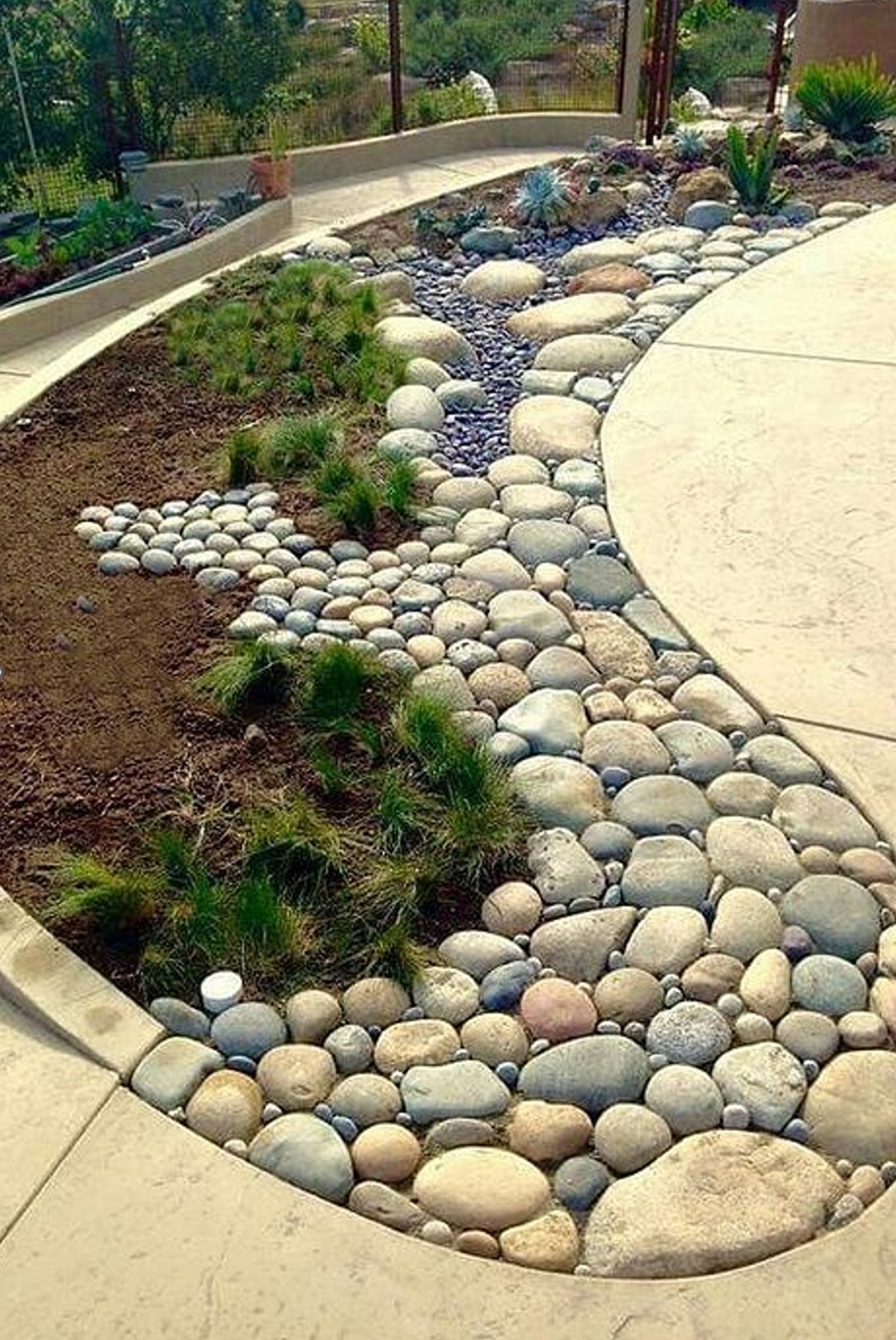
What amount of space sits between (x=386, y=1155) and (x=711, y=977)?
0.74 m

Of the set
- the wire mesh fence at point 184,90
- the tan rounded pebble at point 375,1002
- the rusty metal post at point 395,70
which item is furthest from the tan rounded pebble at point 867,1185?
the rusty metal post at point 395,70

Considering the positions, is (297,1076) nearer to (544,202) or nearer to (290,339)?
(290,339)

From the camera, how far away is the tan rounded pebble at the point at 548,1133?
2.27 meters

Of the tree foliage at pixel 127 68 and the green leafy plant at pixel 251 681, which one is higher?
the tree foliage at pixel 127 68

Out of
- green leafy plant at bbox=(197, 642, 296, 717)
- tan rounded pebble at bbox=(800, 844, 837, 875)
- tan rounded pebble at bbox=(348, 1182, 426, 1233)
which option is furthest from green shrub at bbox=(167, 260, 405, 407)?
tan rounded pebble at bbox=(348, 1182, 426, 1233)

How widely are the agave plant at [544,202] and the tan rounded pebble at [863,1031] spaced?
5.69 metres

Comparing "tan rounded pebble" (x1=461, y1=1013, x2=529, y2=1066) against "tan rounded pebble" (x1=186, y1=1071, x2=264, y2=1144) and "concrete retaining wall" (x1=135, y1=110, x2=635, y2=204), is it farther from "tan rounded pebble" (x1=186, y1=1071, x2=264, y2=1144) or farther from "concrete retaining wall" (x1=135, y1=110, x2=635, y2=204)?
"concrete retaining wall" (x1=135, y1=110, x2=635, y2=204)

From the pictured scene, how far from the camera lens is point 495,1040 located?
2.46 metres

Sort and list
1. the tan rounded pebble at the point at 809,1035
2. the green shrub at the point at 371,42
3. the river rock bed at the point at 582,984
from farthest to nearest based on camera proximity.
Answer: the green shrub at the point at 371,42 < the tan rounded pebble at the point at 809,1035 < the river rock bed at the point at 582,984

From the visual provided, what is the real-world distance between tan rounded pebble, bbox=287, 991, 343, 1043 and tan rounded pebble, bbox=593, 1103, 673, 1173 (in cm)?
55

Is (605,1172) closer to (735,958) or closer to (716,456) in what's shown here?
(735,958)

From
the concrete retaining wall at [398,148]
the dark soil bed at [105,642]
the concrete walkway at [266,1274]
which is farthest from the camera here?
the concrete retaining wall at [398,148]

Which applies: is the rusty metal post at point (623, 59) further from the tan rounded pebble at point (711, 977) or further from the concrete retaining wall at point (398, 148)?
the tan rounded pebble at point (711, 977)

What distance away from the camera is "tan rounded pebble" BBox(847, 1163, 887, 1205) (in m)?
2.16
